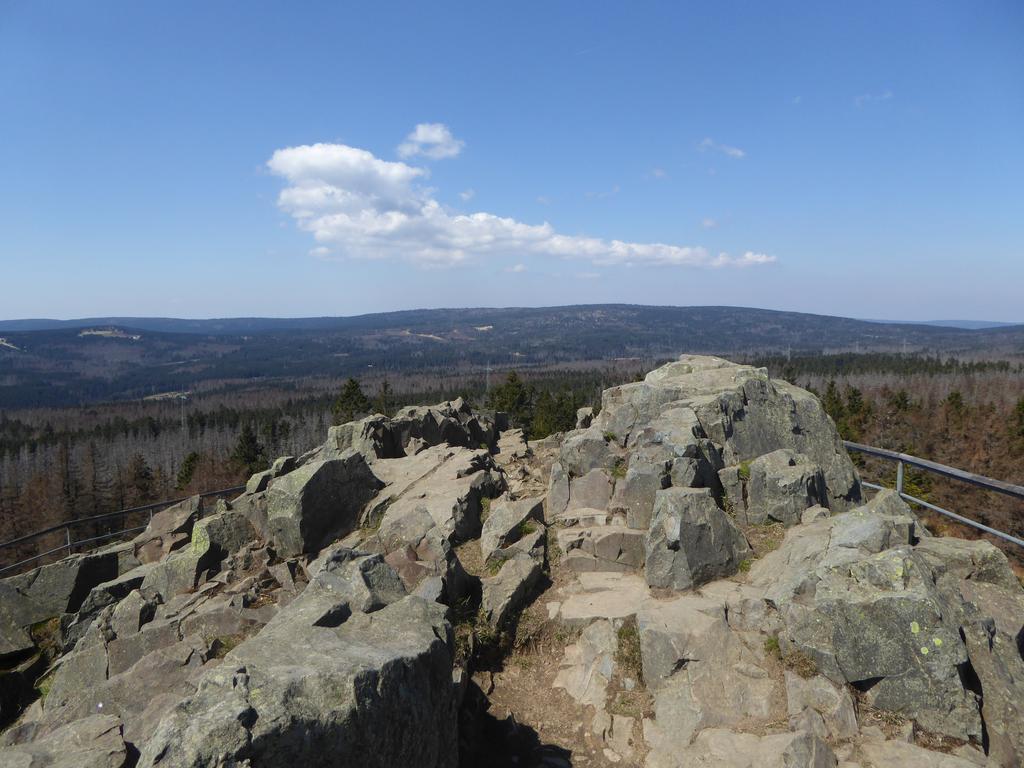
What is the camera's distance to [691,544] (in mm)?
11469

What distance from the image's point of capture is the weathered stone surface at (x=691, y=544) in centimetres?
1138

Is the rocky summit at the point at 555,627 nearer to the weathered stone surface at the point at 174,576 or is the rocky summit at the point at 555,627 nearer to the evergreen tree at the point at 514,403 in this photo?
the weathered stone surface at the point at 174,576

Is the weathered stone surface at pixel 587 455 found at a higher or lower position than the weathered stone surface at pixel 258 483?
higher

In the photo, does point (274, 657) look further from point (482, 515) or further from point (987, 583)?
point (987, 583)

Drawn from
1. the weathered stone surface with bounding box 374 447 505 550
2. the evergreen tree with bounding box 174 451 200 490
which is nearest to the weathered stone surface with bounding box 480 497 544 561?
the weathered stone surface with bounding box 374 447 505 550

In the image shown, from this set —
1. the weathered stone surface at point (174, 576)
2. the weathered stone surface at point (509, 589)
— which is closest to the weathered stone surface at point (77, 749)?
the weathered stone surface at point (509, 589)

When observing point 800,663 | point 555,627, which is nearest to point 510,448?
point 555,627

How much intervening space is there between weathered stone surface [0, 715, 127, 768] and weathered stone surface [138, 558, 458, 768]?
1.42m

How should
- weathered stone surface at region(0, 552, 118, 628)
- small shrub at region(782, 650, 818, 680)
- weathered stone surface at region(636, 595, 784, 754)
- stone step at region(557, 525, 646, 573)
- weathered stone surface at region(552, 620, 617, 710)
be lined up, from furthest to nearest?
weathered stone surface at region(0, 552, 118, 628) < stone step at region(557, 525, 646, 573) < weathered stone surface at region(552, 620, 617, 710) < small shrub at region(782, 650, 818, 680) < weathered stone surface at region(636, 595, 784, 754)

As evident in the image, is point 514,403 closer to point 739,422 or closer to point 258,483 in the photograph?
point 258,483

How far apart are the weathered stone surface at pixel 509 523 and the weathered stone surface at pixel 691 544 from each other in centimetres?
326

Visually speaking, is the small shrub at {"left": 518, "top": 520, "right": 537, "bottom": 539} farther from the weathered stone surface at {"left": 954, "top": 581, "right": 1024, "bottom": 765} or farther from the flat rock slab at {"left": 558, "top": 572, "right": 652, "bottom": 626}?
the weathered stone surface at {"left": 954, "top": 581, "right": 1024, "bottom": 765}

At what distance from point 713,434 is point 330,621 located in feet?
43.9

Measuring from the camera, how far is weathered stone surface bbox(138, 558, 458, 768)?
483cm
